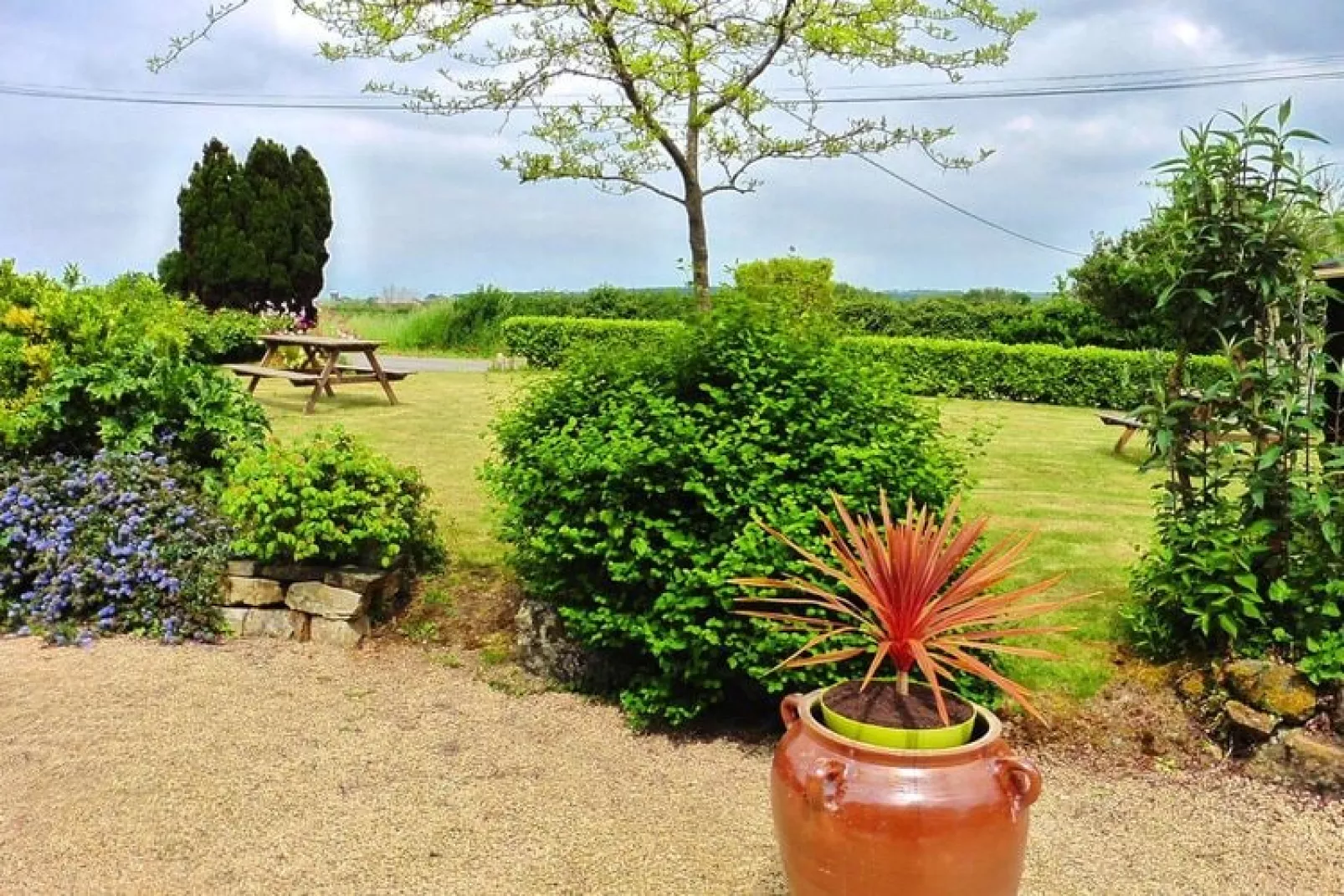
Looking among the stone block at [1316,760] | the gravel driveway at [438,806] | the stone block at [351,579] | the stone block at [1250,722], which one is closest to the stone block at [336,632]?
the stone block at [351,579]

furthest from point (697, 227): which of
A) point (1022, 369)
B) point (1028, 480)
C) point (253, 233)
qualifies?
point (253, 233)

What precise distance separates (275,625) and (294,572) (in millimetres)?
253

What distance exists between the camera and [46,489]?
532 centimetres

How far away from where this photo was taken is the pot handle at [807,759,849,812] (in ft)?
7.02

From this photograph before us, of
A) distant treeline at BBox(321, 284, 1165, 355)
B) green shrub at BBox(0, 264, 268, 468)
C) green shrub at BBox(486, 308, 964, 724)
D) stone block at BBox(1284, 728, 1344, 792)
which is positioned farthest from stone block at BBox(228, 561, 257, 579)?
distant treeline at BBox(321, 284, 1165, 355)

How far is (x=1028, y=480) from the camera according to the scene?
27.7 ft

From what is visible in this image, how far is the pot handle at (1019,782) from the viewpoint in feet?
7.08

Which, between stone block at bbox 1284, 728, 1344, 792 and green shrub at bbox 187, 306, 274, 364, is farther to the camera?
green shrub at bbox 187, 306, 274, 364

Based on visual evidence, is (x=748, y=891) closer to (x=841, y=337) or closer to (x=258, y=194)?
(x=841, y=337)

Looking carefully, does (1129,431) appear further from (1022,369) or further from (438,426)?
(438,426)

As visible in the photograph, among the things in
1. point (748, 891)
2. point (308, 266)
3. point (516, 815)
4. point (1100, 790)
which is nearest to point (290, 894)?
point (516, 815)

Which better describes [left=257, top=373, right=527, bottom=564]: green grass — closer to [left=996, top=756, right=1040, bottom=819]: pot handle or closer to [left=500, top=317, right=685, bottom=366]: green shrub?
[left=500, top=317, right=685, bottom=366]: green shrub

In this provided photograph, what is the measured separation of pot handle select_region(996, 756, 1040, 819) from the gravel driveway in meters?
0.89

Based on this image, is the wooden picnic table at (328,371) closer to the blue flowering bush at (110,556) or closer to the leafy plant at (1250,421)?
the blue flowering bush at (110,556)
